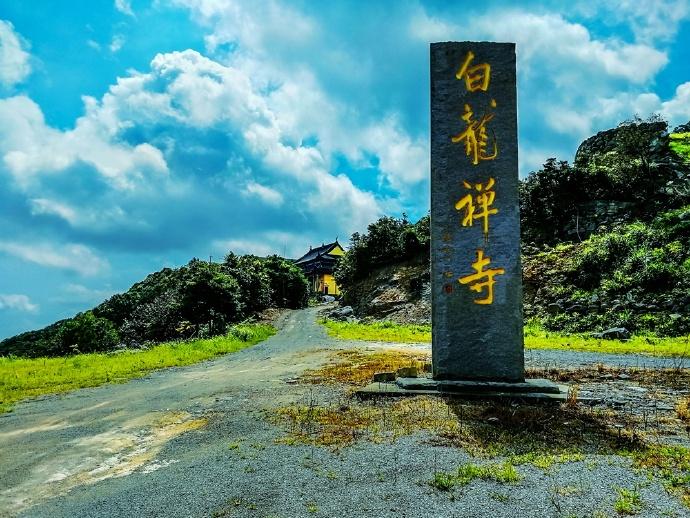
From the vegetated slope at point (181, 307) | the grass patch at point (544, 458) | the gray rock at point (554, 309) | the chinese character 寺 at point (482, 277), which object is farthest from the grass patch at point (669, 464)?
the vegetated slope at point (181, 307)

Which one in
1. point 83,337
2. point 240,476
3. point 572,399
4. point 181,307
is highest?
point 181,307

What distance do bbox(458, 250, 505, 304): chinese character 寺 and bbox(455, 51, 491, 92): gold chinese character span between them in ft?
9.06

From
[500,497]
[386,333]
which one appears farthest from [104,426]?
[386,333]

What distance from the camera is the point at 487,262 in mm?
7305

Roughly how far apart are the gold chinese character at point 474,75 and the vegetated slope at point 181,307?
1920cm

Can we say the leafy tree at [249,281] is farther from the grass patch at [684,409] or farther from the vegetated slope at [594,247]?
the grass patch at [684,409]

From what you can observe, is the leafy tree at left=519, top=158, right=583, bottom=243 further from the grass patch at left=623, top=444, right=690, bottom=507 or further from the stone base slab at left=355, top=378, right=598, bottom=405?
the grass patch at left=623, top=444, right=690, bottom=507

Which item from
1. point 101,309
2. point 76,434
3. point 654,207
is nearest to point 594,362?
point 76,434

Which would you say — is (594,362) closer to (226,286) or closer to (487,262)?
(487,262)

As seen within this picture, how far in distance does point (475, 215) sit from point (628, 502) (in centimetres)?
473

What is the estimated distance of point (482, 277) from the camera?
7285 mm

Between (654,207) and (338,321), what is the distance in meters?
18.5

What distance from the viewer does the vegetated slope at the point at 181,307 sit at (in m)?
22.0

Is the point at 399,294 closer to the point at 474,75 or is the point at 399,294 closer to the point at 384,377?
the point at 384,377
